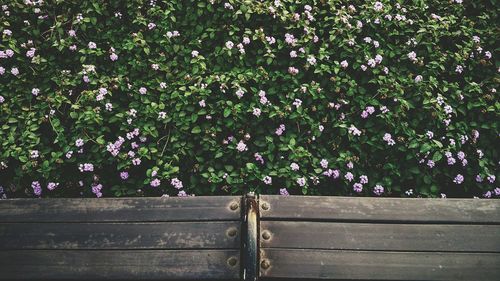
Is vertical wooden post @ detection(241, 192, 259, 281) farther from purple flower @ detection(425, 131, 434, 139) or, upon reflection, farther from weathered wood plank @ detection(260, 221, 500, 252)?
purple flower @ detection(425, 131, 434, 139)

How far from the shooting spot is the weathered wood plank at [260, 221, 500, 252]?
156 centimetres

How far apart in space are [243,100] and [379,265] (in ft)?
4.73

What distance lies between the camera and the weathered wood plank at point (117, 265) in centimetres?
148

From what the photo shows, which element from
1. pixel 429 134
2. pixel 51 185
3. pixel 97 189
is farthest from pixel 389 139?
pixel 51 185

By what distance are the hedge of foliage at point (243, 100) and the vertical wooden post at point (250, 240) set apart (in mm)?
725

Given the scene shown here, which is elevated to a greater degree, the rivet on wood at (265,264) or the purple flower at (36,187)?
the rivet on wood at (265,264)

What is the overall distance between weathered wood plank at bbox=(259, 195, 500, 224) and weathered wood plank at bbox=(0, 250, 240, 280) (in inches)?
11.9

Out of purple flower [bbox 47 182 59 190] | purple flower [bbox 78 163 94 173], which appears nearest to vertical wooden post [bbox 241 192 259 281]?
purple flower [bbox 78 163 94 173]

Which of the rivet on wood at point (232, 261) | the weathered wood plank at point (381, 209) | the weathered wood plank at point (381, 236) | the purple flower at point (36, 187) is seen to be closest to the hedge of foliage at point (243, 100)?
the purple flower at point (36, 187)

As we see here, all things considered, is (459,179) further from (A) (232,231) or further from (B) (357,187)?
(A) (232,231)

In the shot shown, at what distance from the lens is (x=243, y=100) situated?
8.46ft

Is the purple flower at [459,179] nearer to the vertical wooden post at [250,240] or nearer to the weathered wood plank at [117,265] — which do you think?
the vertical wooden post at [250,240]

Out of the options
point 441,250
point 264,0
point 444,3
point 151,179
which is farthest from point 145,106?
point 444,3

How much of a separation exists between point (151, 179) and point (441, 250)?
5.46ft
